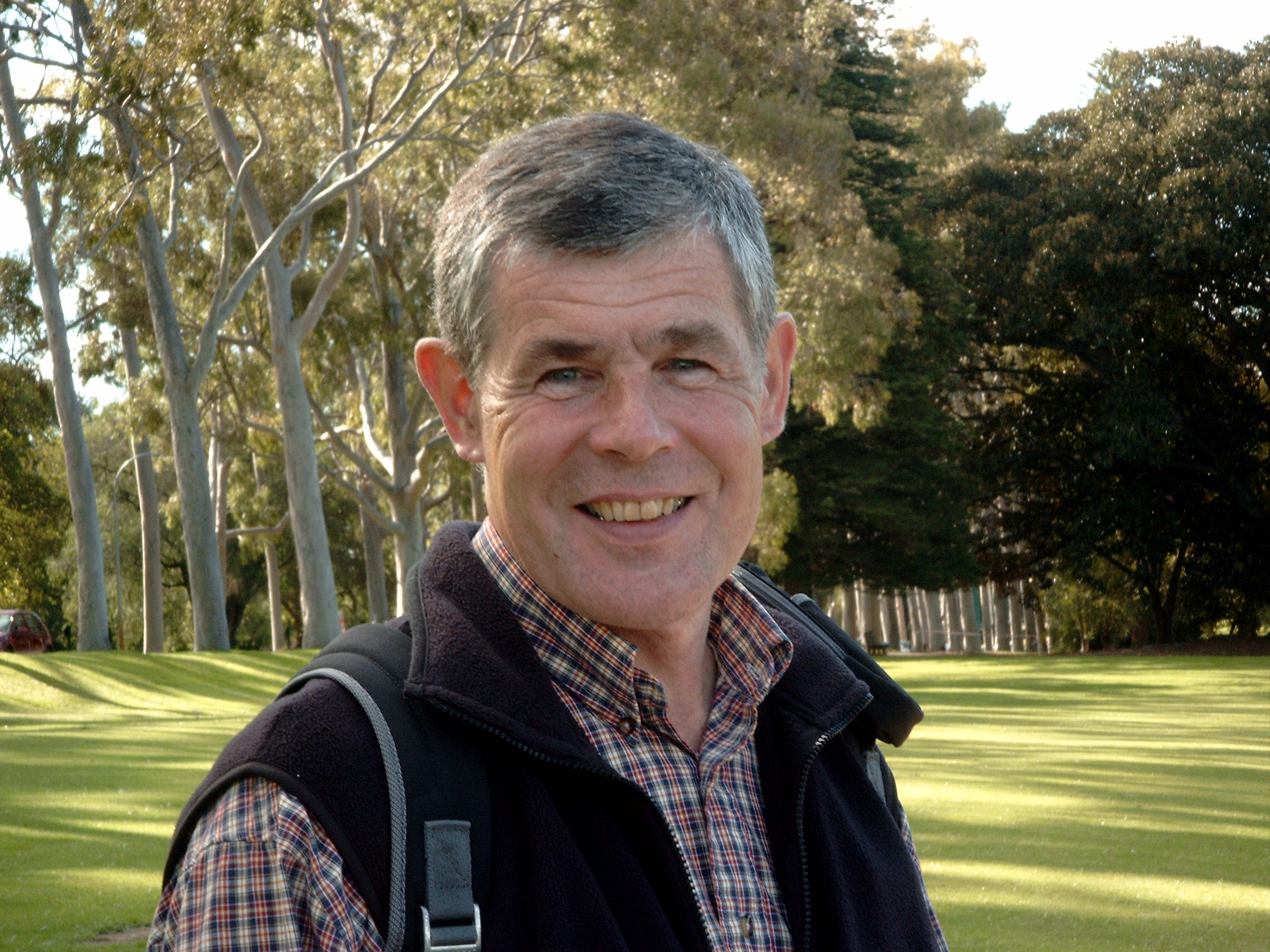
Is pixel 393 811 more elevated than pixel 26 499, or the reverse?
pixel 26 499

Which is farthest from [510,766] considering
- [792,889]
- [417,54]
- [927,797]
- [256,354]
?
[256,354]

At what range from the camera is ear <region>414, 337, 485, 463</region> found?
193 cm

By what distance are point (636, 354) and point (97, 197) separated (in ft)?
64.3

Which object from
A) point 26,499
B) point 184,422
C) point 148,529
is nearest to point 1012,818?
point 184,422

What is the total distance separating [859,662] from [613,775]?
59 cm

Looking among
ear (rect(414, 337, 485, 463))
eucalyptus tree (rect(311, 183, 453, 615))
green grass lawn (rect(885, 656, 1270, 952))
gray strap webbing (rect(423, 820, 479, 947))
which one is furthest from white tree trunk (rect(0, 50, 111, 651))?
gray strap webbing (rect(423, 820, 479, 947))

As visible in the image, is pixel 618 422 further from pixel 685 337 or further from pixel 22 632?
pixel 22 632

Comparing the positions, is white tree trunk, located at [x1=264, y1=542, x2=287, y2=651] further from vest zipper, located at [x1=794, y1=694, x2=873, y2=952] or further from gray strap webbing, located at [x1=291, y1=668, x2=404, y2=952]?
gray strap webbing, located at [x1=291, y1=668, x2=404, y2=952]

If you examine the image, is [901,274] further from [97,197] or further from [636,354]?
[636,354]

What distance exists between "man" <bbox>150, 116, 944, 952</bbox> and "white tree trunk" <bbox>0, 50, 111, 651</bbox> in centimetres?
2448

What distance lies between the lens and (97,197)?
19.6m

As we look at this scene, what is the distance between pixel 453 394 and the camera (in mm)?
1968

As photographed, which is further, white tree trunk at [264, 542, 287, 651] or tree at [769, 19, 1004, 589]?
white tree trunk at [264, 542, 287, 651]

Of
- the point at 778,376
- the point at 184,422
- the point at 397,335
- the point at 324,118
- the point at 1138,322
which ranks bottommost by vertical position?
the point at 778,376
